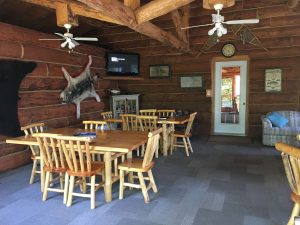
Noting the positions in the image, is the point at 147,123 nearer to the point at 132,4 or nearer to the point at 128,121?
the point at 128,121

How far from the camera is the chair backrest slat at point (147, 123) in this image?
4906 millimetres

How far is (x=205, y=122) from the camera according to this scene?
705 cm

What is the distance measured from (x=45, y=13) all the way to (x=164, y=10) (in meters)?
2.86

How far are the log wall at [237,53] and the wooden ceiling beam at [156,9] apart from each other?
2754 millimetres

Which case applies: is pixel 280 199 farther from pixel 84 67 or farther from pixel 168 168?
pixel 84 67

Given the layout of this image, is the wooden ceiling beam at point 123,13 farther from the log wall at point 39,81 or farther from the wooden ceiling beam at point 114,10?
the log wall at point 39,81

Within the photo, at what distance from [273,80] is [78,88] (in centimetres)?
475

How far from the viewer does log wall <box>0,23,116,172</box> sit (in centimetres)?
433

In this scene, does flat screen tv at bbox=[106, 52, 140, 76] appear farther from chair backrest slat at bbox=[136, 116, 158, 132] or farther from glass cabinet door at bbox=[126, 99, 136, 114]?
chair backrest slat at bbox=[136, 116, 158, 132]

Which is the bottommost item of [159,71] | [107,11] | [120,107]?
[120,107]

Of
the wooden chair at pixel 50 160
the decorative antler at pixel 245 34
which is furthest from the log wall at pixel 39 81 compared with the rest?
the decorative antler at pixel 245 34

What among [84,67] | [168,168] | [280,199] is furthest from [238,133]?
[84,67]

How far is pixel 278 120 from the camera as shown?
570 cm

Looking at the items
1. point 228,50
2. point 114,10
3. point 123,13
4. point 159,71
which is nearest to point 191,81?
point 159,71
